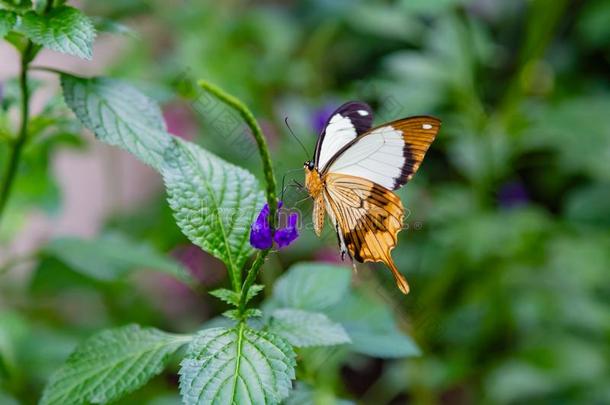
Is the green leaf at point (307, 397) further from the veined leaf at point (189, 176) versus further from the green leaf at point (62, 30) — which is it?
the green leaf at point (62, 30)

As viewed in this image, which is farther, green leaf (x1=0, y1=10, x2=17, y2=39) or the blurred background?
the blurred background

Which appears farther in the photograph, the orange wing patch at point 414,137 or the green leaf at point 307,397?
the green leaf at point 307,397

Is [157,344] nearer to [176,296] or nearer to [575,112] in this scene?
[575,112]

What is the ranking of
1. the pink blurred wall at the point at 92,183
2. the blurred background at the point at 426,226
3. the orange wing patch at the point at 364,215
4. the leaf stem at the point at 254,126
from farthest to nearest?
the pink blurred wall at the point at 92,183
the blurred background at the point at 426,226
the orange wing patch at the point at 364,215
the leaf stem at the point at 254,126

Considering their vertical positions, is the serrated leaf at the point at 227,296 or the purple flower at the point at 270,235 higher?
the purple flower at the point at 270,235

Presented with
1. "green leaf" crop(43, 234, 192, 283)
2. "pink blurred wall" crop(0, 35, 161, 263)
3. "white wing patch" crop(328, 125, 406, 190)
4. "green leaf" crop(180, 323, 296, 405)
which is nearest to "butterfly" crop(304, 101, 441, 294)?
"white wing patch" crop(328, 125, 406, 190)

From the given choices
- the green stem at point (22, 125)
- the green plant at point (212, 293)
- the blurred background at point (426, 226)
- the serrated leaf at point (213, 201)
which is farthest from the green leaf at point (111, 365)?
the blurred background at point (426, 226)

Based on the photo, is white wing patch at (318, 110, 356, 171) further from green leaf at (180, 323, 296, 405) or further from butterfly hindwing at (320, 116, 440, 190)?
green leaf at (180, 323, 296, 405)
